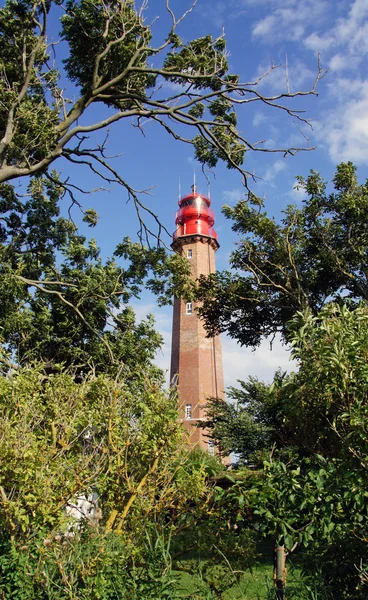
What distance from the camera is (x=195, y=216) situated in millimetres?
43406

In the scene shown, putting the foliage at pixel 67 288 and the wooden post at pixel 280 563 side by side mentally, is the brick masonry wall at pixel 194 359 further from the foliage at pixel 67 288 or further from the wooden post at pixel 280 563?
the wooden post at pixel 280 563

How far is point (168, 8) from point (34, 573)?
32.1ft

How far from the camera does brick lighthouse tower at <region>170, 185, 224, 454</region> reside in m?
35.3

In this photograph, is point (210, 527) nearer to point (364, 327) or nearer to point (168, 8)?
point (364, 327)

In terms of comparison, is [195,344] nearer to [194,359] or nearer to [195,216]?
[194,359]

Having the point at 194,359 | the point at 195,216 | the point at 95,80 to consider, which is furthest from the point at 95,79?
the point at 195,216

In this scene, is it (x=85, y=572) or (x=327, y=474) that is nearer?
(x=327, y=474)

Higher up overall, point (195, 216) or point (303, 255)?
point (195, 216)

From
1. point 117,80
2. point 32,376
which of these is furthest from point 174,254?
point 32,376

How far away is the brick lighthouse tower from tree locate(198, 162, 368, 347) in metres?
15.8

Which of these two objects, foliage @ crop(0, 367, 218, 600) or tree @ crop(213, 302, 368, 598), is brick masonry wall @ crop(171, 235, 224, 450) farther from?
tree @ crop(213, 302, 368, 598)

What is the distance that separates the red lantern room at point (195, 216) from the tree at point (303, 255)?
971 inches

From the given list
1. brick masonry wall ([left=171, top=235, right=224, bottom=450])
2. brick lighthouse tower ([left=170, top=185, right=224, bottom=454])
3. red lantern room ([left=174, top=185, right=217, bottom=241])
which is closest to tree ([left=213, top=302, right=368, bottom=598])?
brick lighthouse tower ([left=170, top=185, right=224, bottom=454])

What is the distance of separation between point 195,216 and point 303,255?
2811 centimetres
